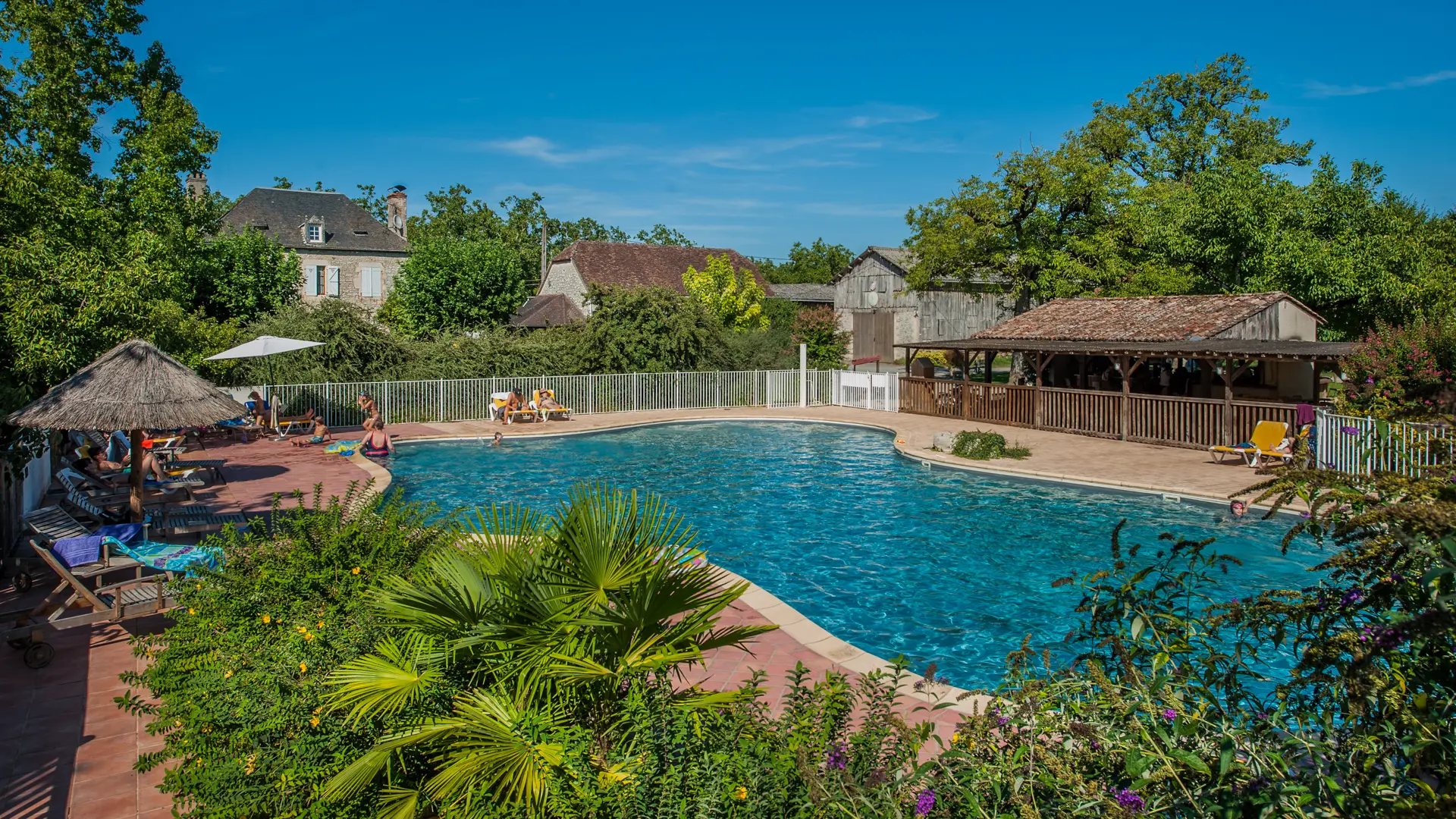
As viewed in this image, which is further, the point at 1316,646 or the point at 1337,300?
the point at 1337,300

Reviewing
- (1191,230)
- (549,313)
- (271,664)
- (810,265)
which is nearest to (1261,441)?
(1191,230)

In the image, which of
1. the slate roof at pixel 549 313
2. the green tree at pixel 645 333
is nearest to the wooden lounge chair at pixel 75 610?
the green tree at pixel 645 333

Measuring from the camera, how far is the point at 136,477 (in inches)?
416

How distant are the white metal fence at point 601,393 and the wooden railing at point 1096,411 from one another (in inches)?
82.3

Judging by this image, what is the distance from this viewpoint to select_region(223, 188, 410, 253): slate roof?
44156 mm

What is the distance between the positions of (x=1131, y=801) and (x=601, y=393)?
83.0 ft

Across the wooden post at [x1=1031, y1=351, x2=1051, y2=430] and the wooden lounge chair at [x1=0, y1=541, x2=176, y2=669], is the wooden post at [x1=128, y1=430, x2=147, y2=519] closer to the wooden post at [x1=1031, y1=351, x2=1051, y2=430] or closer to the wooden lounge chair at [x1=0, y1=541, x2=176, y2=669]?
the wooden lounge chair at [x1=0, y1=541, x2=176, y2=669]

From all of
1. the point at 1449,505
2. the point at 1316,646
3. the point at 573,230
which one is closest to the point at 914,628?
the point at 1316,646

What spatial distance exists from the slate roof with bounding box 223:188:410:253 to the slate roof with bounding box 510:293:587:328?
712cm

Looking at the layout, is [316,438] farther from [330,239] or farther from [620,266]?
[620,266]

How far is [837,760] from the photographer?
3.68m

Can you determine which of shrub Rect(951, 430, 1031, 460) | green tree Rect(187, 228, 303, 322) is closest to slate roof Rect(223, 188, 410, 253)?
green tree Rect(187, 228, 303, 322)

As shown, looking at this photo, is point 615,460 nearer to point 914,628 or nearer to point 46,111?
point 914,628

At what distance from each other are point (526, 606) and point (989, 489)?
13265 millimetres
